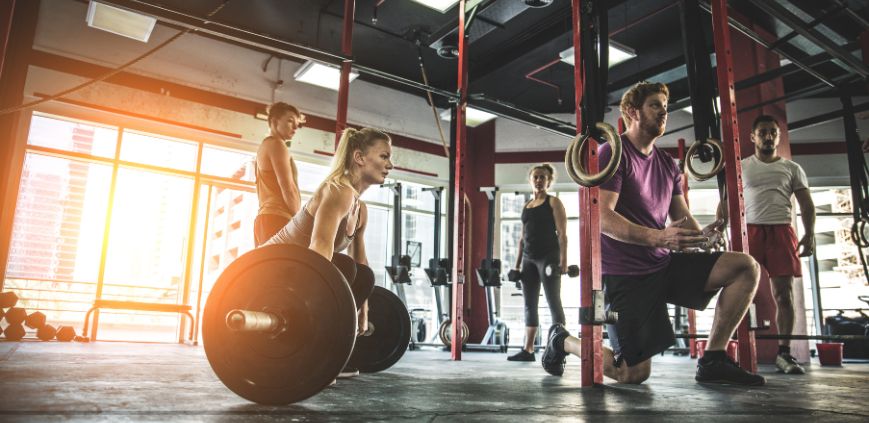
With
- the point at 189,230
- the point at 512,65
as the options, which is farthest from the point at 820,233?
the point at 189,230

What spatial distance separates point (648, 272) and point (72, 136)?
6714mm

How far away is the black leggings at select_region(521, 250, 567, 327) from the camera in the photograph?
3.85m

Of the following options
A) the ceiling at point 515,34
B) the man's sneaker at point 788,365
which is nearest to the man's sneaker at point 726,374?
the man's sneaker at point 788,365

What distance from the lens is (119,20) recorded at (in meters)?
5.45

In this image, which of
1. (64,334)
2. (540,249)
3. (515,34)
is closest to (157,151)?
(64,334)

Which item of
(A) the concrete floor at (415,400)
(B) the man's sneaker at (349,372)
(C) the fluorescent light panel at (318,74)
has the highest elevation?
(C) the fluorescent light panel at (318,74)

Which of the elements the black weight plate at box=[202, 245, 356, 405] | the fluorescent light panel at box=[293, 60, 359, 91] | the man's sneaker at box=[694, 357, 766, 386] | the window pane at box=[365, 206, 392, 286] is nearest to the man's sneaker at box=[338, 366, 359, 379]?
the black weight plate at box=[202, 245, 356, 405]

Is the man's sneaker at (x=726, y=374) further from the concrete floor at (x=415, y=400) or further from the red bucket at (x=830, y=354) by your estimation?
the red bucket at (x=830, y=354)

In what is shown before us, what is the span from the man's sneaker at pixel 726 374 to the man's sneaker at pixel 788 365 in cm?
111

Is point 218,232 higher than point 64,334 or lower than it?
higher

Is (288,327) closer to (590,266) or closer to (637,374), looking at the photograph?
(590,266)

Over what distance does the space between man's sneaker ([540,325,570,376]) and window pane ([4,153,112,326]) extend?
610 cm

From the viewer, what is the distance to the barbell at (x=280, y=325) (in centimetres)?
127

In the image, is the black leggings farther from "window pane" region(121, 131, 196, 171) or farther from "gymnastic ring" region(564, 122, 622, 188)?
"window pane" region(121, 131, 196, 171)
